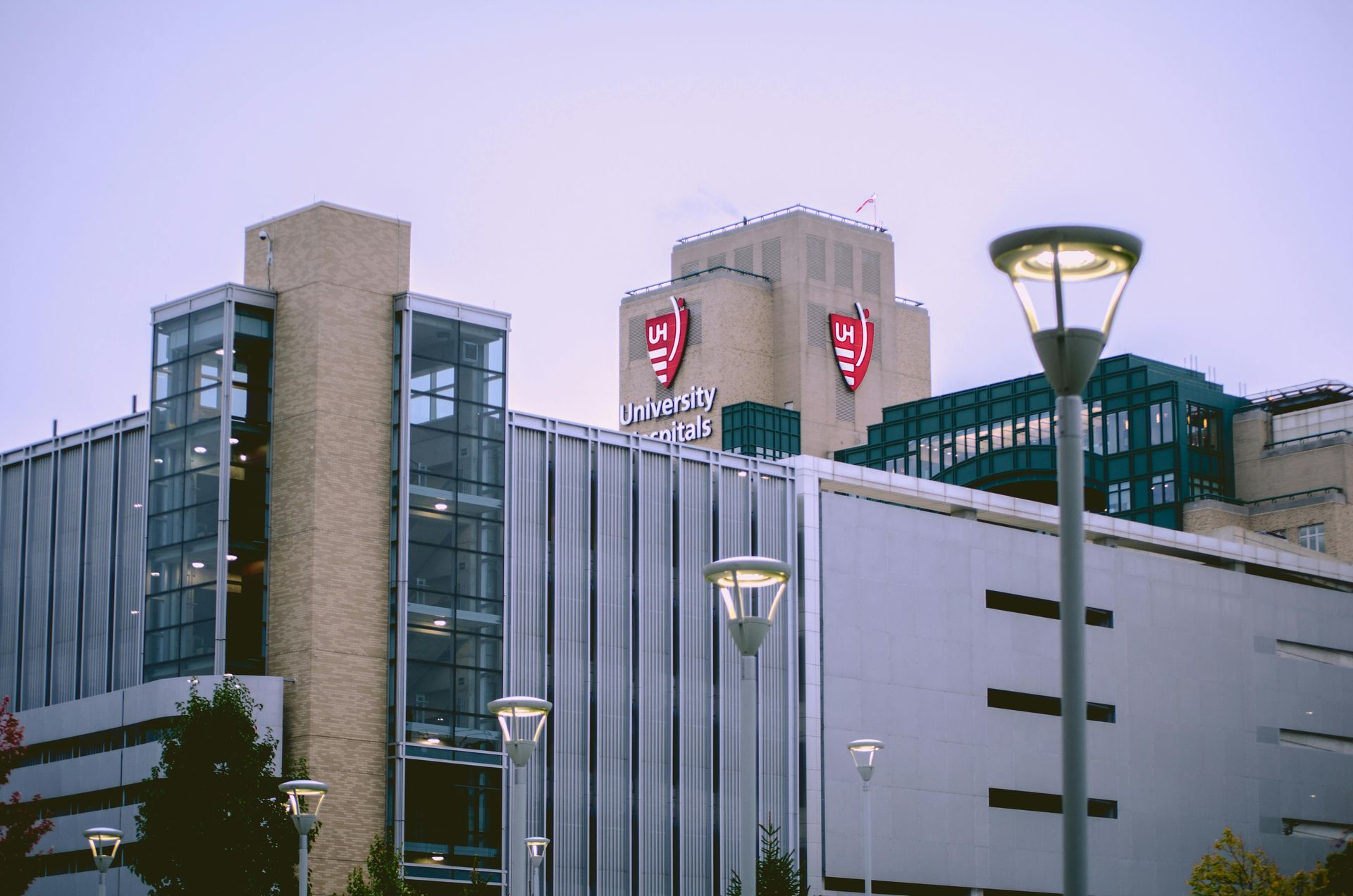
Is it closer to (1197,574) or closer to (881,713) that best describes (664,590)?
(881,713)

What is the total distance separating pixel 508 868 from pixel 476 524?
10.9 m

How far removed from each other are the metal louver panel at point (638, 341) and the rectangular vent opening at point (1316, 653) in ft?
216

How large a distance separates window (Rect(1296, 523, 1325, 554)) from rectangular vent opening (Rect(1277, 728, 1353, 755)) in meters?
18.4

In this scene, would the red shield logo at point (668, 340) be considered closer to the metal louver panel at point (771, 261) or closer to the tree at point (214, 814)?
the metal louver panel at point (771, 261)

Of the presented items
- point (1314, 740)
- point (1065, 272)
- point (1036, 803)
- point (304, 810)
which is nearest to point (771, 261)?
point (1314, 740)

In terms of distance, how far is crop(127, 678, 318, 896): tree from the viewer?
46938mm

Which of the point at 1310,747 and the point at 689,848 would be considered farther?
the point at 1310,747

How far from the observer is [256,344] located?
6244 centimetres

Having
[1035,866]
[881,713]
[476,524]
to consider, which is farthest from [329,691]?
[1035,866]

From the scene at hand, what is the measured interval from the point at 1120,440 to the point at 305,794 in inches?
3281

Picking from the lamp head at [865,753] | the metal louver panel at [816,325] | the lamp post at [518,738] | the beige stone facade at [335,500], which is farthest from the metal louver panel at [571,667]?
the metal louver panel at [816,325]

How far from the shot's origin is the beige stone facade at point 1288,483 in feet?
358

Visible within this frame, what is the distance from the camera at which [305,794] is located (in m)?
42.6

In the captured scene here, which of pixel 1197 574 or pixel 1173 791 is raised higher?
pixel 1197 574
